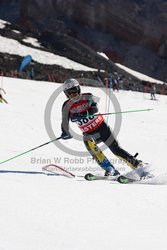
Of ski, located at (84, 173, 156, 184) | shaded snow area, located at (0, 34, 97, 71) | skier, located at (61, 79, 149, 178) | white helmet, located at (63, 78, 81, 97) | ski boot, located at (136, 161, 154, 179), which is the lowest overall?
ski, located at (84, 173, 156, 184)

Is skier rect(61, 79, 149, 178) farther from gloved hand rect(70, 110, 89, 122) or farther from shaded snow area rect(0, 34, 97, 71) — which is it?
shaded snow area rect(0, 34, 97, 71)

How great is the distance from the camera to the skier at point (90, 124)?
695 cm

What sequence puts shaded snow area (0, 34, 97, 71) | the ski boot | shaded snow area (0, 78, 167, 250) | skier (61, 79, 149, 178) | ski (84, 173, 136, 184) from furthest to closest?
shaded snow area (0, 34, 97, 71)
skier (61, 79, 149, 178)
the ski boot
ski (84, 173, 136, 184)
shaded snow area (0, 78, 167, 250)

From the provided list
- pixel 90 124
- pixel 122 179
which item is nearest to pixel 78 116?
pixel 90 124

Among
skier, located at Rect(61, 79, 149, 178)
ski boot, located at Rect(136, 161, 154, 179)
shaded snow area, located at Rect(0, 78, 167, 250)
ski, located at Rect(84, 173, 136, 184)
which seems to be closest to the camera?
shaded snow area, located at Rect(0, 78, 167, 250)

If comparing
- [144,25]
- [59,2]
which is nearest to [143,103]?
[144,25]

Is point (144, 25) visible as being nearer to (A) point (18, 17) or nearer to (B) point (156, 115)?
(A) point (18, 17)

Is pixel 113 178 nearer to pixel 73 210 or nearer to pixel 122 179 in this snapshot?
pixel 122 179

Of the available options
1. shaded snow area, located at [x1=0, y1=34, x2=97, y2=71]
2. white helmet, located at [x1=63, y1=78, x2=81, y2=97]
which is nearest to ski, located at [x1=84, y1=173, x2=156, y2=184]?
white helmet, located at [x1=63, y1=78, x2=81, y2=97]

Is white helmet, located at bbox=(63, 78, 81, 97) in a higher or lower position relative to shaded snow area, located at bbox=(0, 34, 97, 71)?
lower

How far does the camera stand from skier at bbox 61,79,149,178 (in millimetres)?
6953

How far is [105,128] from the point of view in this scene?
7.16 meters

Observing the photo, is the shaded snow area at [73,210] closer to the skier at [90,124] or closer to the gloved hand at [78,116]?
the skier at [90,124]

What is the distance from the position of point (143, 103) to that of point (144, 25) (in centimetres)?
3700
